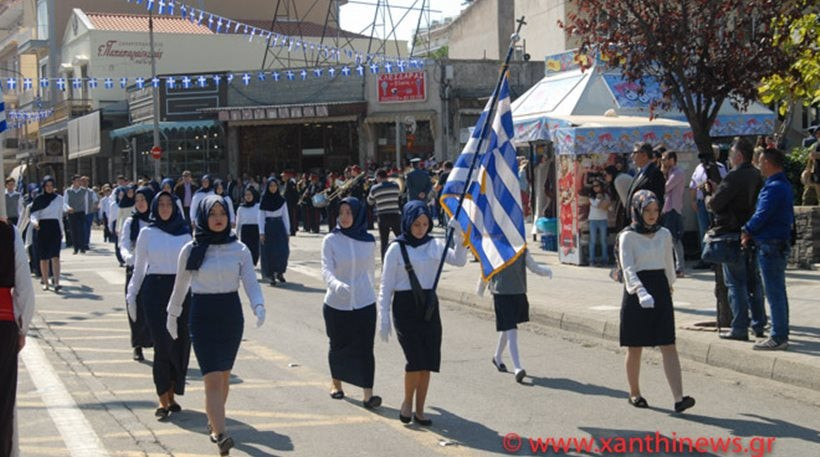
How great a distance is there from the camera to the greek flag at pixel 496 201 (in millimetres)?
8305

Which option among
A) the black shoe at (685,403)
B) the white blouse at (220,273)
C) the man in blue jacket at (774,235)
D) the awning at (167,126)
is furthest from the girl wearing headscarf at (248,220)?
the awning at (167,126)

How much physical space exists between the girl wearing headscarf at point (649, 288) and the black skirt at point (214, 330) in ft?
9.79

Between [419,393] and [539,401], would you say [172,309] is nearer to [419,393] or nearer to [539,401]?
[419,393]

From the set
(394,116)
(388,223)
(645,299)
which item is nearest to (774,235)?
(645,299)

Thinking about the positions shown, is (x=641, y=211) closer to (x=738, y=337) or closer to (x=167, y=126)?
(x=738, y=337)

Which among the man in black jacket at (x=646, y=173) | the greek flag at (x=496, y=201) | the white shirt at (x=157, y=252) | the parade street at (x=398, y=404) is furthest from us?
the man in black jacket at (x=646, y=173)

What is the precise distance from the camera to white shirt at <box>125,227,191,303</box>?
8.48 metres

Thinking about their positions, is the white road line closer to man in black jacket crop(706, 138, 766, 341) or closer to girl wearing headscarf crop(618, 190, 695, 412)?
girl wearing headscarf crop(618, 190, 695, 412)

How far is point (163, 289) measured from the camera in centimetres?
850

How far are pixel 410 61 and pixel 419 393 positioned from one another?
27.1m

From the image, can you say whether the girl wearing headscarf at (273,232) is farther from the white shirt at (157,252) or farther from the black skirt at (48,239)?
the white shirt at (157,252)

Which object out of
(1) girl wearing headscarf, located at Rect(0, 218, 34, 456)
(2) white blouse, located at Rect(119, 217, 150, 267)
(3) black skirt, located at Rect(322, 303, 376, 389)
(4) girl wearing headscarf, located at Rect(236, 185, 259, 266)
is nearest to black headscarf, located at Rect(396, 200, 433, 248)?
(3) black skirt, located at Rect(322, 303, 376, 389)

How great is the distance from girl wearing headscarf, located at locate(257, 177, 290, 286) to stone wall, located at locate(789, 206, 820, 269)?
8082 mm

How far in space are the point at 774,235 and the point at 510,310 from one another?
2.52 meters
